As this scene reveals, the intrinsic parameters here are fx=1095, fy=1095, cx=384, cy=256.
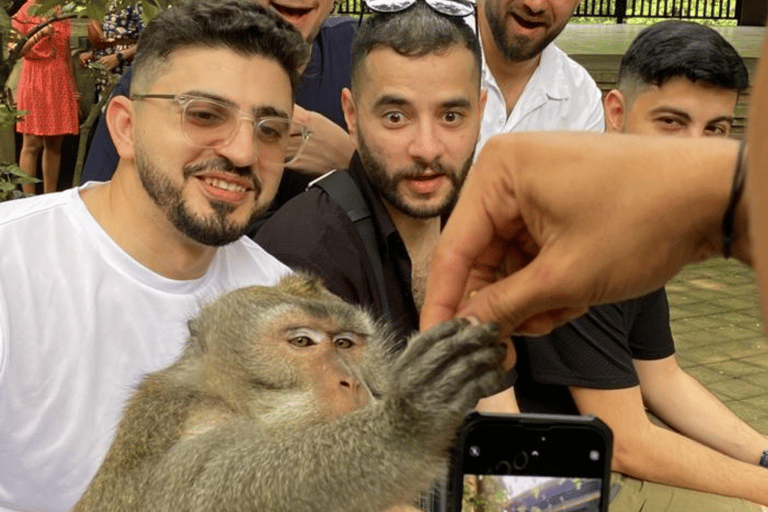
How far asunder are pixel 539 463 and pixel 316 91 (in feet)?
5.73

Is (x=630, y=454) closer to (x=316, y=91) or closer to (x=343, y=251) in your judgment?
(x=343, y=251)

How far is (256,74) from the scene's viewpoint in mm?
2580

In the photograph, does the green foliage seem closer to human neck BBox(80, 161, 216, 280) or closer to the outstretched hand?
human neck BBox(80, 161, 216, 280)

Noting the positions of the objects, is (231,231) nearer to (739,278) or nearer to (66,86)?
(66,86)

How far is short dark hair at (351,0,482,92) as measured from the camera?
2877 mm

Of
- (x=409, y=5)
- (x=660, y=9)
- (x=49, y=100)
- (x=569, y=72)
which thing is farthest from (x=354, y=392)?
(x=660, y=9)

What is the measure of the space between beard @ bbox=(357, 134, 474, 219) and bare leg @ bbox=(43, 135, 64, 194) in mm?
4451

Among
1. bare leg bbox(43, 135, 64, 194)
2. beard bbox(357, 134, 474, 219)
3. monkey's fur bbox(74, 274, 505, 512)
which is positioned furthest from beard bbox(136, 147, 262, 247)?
bare leg bbox(43, 135, 64, 194)

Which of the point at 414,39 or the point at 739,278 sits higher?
the point at 414,39

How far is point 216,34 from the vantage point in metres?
2.60

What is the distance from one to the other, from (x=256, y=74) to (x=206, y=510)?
1150 millimetres

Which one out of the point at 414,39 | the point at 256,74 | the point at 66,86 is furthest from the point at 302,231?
the point at 66,86

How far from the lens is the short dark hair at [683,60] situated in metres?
3.20

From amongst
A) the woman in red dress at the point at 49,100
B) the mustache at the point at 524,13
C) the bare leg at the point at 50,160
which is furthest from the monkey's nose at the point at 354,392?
the bare leg at the point at 50,160
